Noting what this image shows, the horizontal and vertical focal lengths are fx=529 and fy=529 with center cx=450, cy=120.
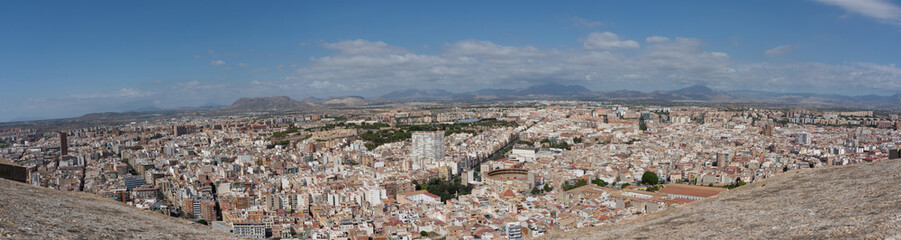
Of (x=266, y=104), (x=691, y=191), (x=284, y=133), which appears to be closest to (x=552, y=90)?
(x=266, y=104)

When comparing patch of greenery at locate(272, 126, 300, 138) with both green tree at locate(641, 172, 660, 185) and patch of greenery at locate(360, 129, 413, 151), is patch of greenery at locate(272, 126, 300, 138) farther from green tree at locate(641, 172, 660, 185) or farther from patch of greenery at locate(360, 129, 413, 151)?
green tree at locate(641, 172, 660, 185)

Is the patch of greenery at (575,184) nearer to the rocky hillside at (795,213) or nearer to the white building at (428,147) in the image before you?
the white building at (428,147)

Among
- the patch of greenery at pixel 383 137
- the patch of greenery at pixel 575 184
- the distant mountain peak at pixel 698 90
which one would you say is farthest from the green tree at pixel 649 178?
the distant mountain peak at pixel 698 90

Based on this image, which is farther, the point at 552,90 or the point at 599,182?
the point at 552,90

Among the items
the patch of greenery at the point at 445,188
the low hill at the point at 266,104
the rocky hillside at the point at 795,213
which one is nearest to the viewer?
the rocky hillside at the point at 795,213

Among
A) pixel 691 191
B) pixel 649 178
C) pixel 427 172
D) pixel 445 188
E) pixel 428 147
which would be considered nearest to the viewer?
pixel 691 191

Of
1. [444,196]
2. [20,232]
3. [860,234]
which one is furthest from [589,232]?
[444,196]

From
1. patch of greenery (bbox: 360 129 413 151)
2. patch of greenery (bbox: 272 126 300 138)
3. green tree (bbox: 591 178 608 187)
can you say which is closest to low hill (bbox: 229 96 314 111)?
patch of greenery (bbox: 272 126 300 138)

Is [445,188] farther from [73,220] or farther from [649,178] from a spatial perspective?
[73,220]
